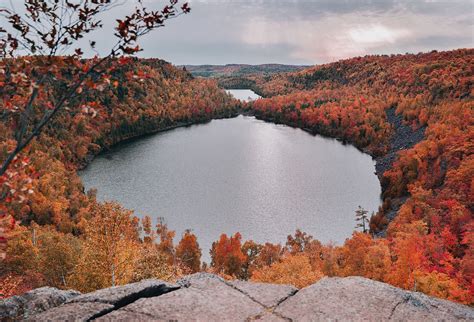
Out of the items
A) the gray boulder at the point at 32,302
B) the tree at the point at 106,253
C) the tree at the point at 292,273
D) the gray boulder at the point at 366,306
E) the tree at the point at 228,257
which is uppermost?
the gray boulder at the point at 32,302

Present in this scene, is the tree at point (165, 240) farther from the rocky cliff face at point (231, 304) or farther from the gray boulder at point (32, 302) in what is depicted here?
the rocky cliff face at point (231, 304)

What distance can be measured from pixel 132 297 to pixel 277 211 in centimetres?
7830

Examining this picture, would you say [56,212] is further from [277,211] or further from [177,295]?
[177,295]

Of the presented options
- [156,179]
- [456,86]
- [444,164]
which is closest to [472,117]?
[444,164]

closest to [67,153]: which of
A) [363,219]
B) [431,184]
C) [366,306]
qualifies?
[363,219]

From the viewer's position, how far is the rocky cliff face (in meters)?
10.2

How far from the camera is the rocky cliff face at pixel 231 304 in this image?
33.4 feet

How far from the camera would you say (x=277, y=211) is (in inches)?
3457

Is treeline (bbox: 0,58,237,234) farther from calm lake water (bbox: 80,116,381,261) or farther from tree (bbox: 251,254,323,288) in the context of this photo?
tree (bbox: 251,254,323,288)

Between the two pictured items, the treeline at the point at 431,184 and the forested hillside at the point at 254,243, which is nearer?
the forested hillside at the point at 254,243

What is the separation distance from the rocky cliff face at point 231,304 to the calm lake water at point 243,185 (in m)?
61.7

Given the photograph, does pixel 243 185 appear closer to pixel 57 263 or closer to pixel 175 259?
pixel 175 259

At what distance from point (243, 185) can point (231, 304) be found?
310 ft

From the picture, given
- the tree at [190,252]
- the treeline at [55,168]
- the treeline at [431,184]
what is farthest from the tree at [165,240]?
the treeline at [431,184]
